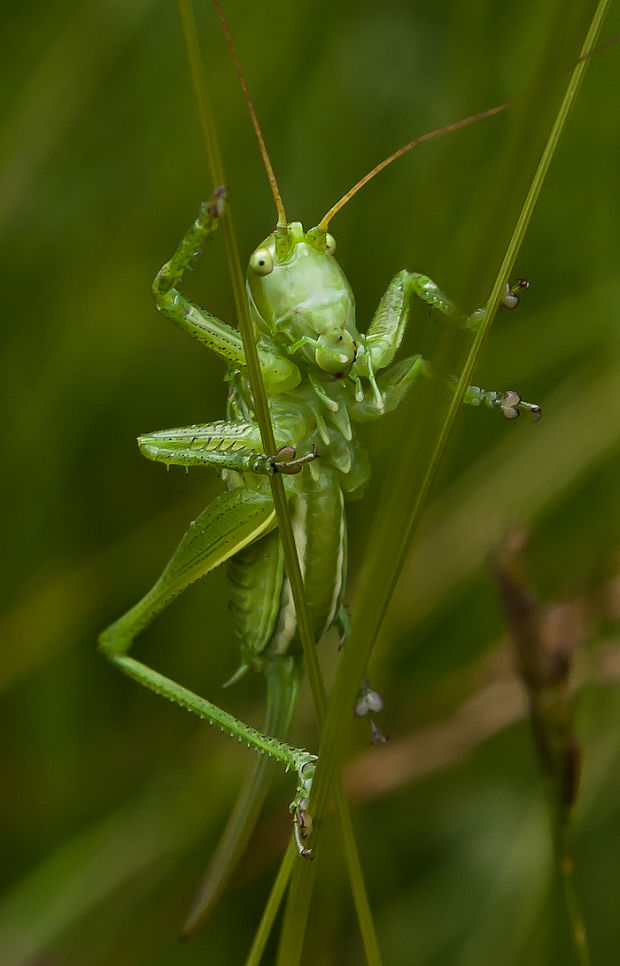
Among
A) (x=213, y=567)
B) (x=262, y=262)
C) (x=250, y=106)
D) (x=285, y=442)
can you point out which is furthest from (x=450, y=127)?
(x=213, y=567)

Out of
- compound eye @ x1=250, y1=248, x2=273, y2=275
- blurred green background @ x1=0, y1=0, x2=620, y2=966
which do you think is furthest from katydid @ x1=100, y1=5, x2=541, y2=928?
blurred green background @ x1=0, y1=0, x2=620, y2=966

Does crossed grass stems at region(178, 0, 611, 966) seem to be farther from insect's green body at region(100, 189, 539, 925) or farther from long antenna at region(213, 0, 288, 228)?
insect's green body at region(100, 189, 539, 925)

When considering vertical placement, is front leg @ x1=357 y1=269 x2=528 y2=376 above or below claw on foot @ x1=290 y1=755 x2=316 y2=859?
above

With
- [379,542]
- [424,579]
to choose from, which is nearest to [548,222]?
[424,579]

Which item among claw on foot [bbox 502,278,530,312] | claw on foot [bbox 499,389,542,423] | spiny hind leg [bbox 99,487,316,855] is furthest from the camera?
spiny hind leg [bbox 99,487,316,855]

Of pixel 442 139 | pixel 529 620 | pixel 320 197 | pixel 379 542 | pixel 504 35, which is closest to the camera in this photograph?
pixel 379 542

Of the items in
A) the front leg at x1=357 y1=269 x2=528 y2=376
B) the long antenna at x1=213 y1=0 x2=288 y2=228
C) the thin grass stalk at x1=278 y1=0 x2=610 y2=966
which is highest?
the long antenna at x1=213 y1=0 x2=288 y2=228

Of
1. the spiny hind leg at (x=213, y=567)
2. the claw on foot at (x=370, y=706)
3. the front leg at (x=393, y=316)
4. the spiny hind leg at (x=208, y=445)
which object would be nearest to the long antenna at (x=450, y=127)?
the front leg at (x=393, y=316)

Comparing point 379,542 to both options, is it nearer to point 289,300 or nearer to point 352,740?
point 289,300
